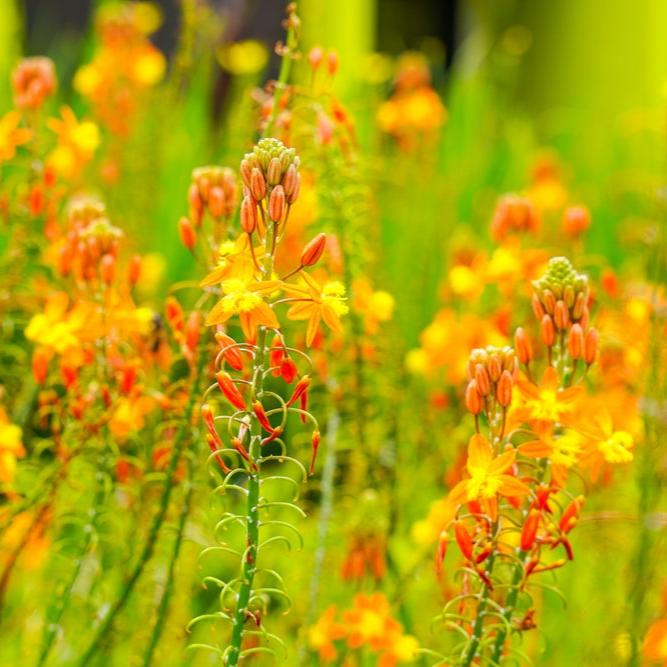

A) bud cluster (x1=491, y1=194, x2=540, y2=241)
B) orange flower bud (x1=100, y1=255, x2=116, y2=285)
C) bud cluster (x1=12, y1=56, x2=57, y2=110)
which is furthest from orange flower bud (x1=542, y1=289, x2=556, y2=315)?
bud cluster (x1=12, y1=56, x2=57, y2=110)

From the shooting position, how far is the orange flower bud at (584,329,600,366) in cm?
95

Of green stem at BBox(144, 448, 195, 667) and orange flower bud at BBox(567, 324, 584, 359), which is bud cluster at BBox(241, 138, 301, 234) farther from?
green stem at BBox(144, 448, 195, 667)

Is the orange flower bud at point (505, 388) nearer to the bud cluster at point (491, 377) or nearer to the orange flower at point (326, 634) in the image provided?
the bud cluster at point (491, 377)

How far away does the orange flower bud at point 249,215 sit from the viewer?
831 mm

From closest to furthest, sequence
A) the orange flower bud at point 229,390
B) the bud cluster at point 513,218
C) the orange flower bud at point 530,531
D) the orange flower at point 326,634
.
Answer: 1. the orange flower bud at point 229,390
2. the orange flower bud at point 530,531
3. the orange flower at point 326,634
4. the bud cluster at point 513,218

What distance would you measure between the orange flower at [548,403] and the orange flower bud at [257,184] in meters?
0.28

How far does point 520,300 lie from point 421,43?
17.7 feet

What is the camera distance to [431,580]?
203cm


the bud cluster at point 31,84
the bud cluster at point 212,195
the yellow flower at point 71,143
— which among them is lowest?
the bud cluster at point 212,195

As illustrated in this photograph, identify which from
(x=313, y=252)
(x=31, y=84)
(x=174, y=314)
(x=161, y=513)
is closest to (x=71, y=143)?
(x=31, y=84)

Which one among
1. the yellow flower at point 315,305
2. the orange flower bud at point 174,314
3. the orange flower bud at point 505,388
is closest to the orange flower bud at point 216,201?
the orange flower bud at point 174,314

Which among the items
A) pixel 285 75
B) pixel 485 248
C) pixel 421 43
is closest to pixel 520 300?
pixel 285 75

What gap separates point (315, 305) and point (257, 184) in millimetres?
108

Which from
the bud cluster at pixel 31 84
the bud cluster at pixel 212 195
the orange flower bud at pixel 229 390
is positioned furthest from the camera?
the bud cluster at pixel 31 84
